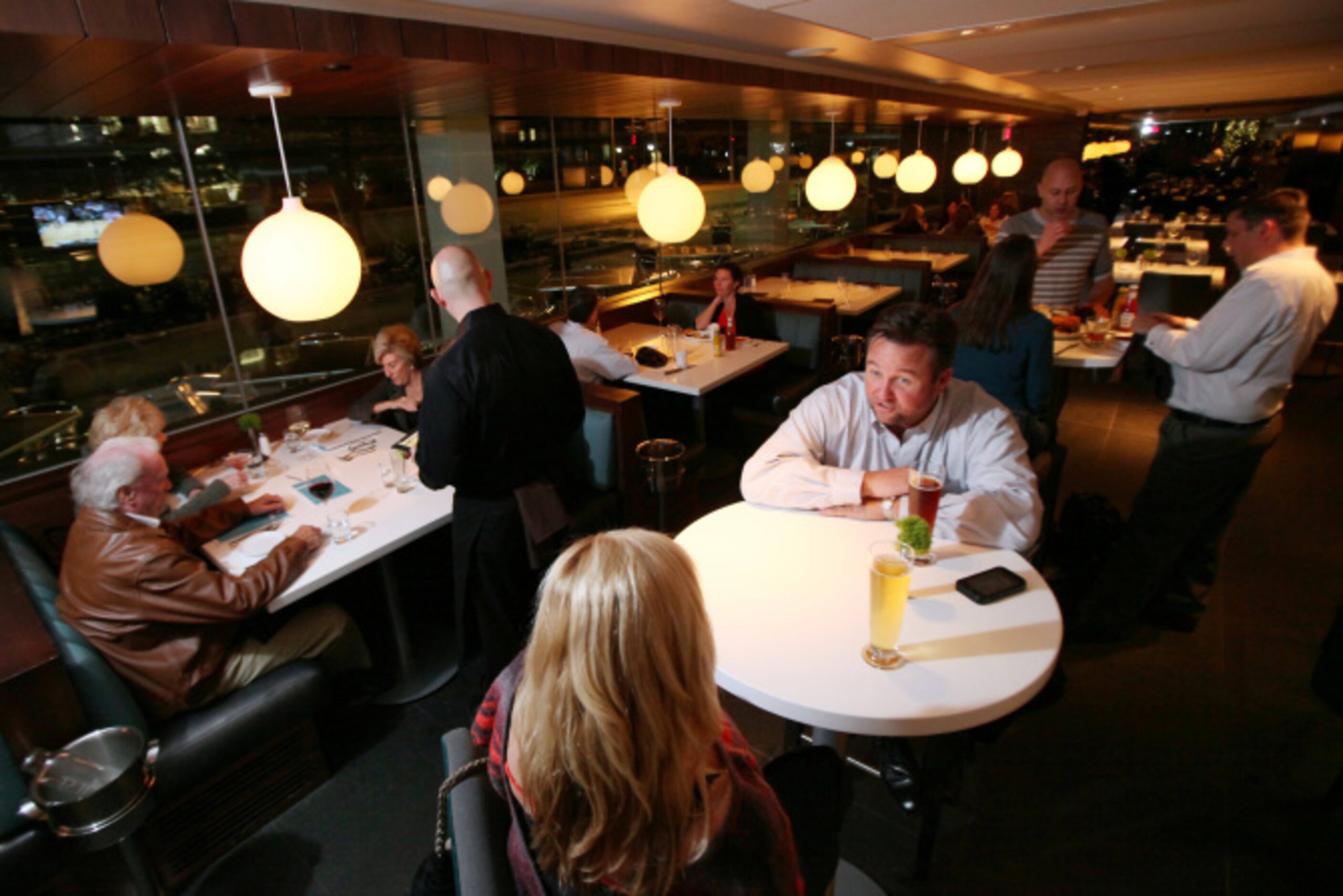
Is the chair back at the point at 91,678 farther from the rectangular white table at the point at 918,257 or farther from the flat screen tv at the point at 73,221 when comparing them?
the rectangular white table at the point at 918,257

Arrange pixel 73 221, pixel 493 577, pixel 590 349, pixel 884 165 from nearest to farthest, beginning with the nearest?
pixel 493 577 → pixel 73 221 → pixel 590 349 → pixel 884 165

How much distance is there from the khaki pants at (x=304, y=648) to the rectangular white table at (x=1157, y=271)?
640cm

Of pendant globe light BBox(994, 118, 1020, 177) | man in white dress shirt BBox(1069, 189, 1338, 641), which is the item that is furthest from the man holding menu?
pendant globe light BBox(994, 118, 1020, 177)

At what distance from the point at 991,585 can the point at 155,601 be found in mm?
2314

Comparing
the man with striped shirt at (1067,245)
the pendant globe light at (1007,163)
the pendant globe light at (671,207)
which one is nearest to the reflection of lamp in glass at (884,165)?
the pendant globe light at (1007,163)

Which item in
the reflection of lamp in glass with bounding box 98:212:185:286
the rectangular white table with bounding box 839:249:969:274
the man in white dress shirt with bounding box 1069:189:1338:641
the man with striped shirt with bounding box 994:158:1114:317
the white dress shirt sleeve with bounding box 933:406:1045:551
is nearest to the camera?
the white dress shirt sleeve with bounding box 933:406:1045:551

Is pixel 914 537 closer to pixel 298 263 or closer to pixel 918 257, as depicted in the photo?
pixel 298 263

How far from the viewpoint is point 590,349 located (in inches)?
154

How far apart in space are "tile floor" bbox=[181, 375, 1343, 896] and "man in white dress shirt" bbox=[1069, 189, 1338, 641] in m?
0.23

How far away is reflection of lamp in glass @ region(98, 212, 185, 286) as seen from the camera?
114 inches

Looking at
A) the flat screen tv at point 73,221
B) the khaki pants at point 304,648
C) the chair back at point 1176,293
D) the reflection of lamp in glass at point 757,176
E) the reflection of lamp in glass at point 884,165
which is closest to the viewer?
the khaki pants at point 304,648

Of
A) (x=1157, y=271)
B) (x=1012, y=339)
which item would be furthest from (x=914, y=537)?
(x=1157, y=271)

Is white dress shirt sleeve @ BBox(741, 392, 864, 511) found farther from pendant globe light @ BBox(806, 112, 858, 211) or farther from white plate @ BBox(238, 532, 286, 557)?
pendant globe light @ BBox(806, 112, 858, 211)

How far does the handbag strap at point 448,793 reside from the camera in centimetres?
103
